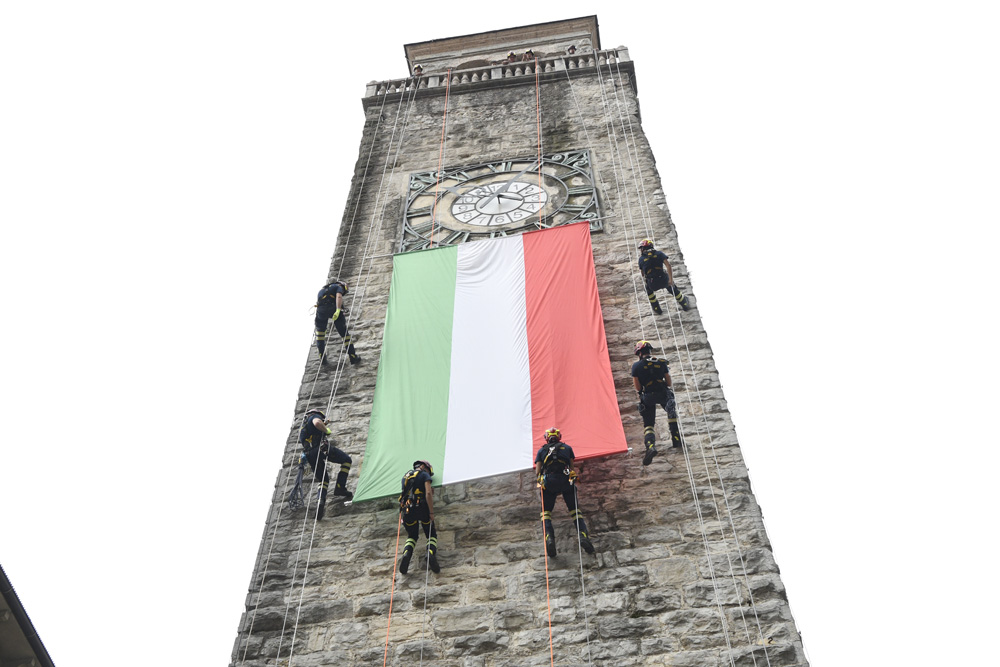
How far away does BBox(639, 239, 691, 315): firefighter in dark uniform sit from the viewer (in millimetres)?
10070

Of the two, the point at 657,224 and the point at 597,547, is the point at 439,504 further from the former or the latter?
the point at 657,224

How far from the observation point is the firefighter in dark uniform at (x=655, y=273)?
1007 centimetres

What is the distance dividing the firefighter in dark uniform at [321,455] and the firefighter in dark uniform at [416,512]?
926 mm

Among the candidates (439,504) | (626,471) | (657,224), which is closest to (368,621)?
(439,504)

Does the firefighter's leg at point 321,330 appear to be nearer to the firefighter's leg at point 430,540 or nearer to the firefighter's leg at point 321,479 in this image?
the firefighter's leg at point 321,479

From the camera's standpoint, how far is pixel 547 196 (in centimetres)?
1301

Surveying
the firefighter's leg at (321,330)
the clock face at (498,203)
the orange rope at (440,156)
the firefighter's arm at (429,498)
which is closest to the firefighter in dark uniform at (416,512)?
the firefighter's arm at (429,498)

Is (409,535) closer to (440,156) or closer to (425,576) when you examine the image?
(425,576)

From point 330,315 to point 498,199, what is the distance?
369 cm

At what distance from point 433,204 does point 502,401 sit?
504 centimetres

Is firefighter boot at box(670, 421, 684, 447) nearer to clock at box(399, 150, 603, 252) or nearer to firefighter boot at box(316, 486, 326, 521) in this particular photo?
firefighter boot at box(316, 486, 326, 521)

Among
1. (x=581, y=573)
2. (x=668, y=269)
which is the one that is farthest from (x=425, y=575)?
(x=668, y=269)

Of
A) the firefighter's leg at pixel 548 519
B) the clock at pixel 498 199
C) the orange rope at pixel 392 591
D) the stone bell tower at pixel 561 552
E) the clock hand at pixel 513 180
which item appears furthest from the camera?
the clock hand at pixel 513 180

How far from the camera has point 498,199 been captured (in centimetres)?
1318
